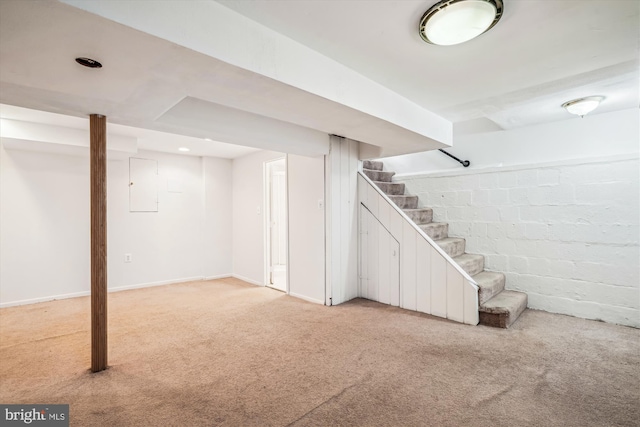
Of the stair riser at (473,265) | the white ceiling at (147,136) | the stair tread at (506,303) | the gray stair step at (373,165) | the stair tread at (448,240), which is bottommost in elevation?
the stair tread at (506,303)

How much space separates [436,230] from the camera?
394 cm

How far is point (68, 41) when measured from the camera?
134 centimetres

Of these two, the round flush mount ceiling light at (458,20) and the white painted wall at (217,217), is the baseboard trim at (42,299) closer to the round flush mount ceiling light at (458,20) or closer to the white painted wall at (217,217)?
the white painted wall at (217,217)

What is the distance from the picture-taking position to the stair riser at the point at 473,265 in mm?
3387

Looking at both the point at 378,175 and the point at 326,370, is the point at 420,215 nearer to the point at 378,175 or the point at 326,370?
the point at 378,175

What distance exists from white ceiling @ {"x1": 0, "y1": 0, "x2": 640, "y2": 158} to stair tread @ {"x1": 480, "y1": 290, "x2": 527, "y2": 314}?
1.99 metres

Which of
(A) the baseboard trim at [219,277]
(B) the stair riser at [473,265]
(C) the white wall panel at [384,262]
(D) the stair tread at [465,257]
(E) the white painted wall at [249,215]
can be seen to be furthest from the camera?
(A) the baseboard trim at [219,277]

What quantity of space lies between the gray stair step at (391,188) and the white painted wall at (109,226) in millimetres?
2934

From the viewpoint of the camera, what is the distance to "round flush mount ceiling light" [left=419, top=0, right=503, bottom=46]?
155 cm

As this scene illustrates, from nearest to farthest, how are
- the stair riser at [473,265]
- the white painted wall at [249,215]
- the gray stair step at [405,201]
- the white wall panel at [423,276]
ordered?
the white wall panel at [423,276] < the stair riser at [473,265] < the gray stair step at [405,201] < the white painted wall at [249,215]

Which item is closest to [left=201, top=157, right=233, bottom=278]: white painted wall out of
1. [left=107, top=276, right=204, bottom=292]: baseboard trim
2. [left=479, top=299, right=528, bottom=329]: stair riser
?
[left=107, top=276, right=204, bottom=292]: baseboard trim

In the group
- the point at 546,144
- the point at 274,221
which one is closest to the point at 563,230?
the point at 546,144

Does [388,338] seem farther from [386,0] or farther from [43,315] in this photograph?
[43,315]

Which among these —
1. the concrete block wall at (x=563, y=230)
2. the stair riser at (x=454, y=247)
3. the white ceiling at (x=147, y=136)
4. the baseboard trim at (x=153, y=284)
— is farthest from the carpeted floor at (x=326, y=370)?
the white ceiling at (x=147, y=136)
